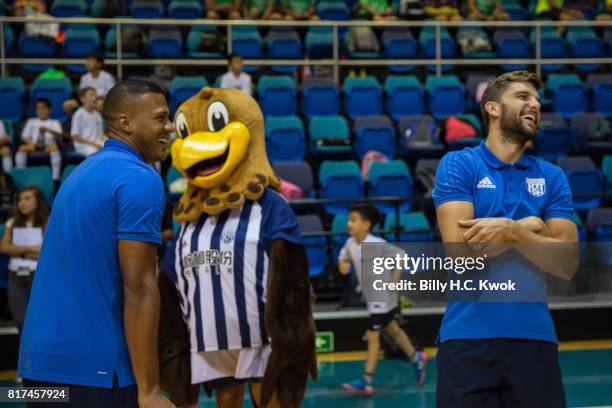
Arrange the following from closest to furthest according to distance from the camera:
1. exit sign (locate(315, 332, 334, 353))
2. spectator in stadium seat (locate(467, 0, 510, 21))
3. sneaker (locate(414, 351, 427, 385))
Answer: sneaker (locate(414, 351, 427, 385)) → exit sign (locate(315, 332, 334, 353)) → spectator in stadium seat (locate(467, 0, 510, 21))

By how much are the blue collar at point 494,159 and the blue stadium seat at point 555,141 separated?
25.8 feet

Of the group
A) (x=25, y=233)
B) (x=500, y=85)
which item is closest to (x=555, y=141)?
(x=25, y=233)

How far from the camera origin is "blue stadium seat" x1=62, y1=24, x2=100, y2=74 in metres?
11.6

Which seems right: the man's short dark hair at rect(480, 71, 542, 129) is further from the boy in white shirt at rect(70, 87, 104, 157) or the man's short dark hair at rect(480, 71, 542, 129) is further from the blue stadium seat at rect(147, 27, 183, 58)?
the blue stadium seat at rect(147, 27, 183, 58)

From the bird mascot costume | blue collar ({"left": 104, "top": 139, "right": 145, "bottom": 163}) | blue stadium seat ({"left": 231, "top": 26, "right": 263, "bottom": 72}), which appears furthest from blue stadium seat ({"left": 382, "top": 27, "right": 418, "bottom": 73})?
blue collar ({"left": 104, "top": 139, "right": 145, "bottom": 163})

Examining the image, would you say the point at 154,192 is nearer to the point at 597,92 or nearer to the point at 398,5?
the point at 597,92


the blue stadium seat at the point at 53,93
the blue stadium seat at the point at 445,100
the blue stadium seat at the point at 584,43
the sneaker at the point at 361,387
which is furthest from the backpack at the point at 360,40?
the sneaker at the point at 361,387

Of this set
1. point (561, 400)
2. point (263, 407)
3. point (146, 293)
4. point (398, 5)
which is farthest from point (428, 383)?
point (398, 5)

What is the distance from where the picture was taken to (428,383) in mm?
6895

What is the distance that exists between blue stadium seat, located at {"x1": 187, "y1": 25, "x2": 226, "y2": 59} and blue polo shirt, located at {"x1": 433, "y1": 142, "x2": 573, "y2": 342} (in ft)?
29.5

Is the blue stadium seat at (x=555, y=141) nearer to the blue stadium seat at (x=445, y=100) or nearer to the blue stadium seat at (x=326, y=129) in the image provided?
the blue stadium seat at (x=445, y=100)

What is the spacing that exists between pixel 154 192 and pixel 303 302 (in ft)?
6.10

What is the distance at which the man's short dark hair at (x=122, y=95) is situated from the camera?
9.40 feet

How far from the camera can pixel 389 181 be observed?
956 cm
